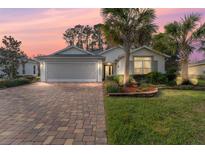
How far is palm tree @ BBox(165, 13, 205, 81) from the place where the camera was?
569 inches

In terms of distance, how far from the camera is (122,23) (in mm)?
13344

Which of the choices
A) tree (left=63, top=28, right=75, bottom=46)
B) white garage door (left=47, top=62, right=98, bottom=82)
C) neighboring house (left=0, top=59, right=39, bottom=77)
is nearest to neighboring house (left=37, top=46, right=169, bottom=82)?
white garage door (left=47, top=62, right=98, bottom=82)

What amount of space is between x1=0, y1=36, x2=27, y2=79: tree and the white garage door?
19.6 ft

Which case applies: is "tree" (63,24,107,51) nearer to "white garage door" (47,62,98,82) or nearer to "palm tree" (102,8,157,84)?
"white garage door" (47,62,98,82)

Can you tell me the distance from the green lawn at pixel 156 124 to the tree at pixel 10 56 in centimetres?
2006

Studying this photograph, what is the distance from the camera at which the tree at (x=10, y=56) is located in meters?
23.3

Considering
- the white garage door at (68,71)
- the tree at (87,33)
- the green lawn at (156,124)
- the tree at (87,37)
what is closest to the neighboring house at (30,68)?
the white garage door at (68,71)

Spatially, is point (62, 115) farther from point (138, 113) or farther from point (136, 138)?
point (136, 138)

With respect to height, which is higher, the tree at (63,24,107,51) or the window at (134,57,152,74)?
the tree at (63,24,107,51)

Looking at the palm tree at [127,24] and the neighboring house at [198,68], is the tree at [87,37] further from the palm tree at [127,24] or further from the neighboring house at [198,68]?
the palm tree at [127,24]

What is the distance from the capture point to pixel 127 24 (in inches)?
526

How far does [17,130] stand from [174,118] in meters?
4.51

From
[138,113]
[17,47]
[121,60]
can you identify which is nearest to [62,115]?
[138,113]

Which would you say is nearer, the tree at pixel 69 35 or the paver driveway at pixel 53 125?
the paver driveway at pixel 53 125
